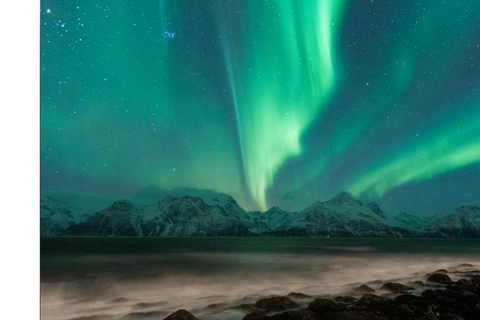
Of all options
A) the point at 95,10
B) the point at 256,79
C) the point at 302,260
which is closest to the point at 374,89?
the point at 256,79

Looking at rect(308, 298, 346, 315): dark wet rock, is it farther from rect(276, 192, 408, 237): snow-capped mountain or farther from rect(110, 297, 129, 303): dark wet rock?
rect(110, 297, 129, 303): dark wet rock

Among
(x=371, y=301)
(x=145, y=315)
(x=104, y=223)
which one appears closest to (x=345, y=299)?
(x=371, y=301)

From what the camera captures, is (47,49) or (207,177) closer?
(47,49)

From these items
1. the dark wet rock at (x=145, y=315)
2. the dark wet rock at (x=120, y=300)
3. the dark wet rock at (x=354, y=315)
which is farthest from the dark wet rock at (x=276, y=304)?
the dark wet rock at (x=120, y=300)

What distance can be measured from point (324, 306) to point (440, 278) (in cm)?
189

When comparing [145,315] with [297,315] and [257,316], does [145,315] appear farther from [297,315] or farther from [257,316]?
[297,315]

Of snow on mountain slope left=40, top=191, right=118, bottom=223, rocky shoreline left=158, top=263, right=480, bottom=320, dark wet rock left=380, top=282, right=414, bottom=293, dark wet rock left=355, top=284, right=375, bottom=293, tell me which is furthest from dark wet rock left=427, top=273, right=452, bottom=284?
snow on mountain slope left=40, top=191, right=118, bottom=223
